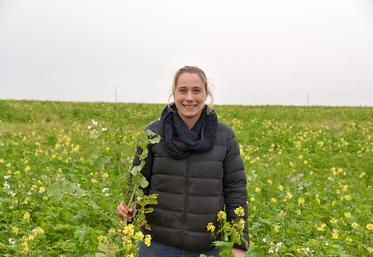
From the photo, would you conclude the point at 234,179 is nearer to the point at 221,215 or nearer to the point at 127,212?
the point at 221,215

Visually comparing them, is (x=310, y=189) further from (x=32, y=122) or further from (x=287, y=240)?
(x=32, y=122)

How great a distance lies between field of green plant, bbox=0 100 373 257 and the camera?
300 centimetres

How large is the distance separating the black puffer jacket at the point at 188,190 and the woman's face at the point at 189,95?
0.23 m

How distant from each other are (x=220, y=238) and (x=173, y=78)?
1196 millimetres

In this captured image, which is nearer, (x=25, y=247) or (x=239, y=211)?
(x=239, y=211)

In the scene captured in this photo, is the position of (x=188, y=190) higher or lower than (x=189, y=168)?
lower

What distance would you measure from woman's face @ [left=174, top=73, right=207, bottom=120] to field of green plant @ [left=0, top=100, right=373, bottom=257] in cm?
43

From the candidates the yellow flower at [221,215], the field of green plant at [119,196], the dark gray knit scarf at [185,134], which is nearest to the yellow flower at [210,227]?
the yellow flower at [221,215]

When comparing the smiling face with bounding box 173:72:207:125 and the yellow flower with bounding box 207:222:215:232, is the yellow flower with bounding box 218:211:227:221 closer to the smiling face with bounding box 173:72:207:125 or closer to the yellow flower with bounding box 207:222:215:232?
the yellow flower with bounding box 207:222:215:232

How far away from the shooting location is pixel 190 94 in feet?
10.5

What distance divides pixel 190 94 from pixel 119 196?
13.0ft

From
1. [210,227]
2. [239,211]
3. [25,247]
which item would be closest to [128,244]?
[210,227]

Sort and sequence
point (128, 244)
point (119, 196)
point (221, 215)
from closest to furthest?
1. point (128, 244)
2. point (221, 215)
3. point (119, 196)

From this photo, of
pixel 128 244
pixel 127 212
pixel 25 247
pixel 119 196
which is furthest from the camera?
pixel 119 196
